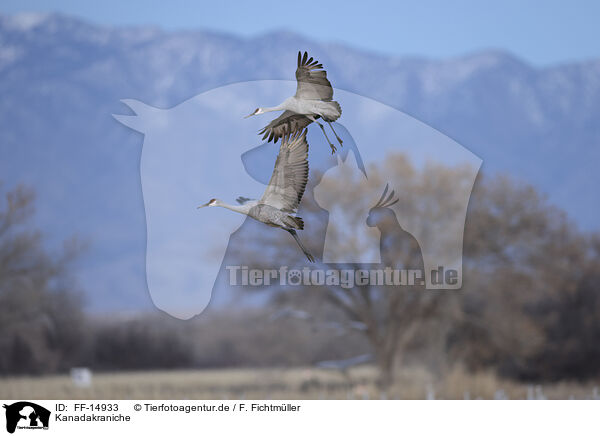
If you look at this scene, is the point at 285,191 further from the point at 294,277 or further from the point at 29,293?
the point at 29,293

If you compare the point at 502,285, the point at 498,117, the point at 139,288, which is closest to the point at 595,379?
the point at 502,285

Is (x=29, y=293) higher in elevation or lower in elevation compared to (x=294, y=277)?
higher

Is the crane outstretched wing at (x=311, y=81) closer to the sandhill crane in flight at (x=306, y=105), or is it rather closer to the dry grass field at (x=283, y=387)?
the sandhill crane in flight at (x=306, y=105)

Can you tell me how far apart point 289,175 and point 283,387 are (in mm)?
9881

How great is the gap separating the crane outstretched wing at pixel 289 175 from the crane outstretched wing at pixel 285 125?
89mm

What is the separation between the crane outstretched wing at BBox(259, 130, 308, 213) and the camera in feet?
14.2

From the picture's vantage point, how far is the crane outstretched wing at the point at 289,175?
434cm

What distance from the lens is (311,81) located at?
4.45m

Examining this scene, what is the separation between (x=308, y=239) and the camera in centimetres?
1180

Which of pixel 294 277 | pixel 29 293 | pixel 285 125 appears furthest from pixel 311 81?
pixel 29 293
